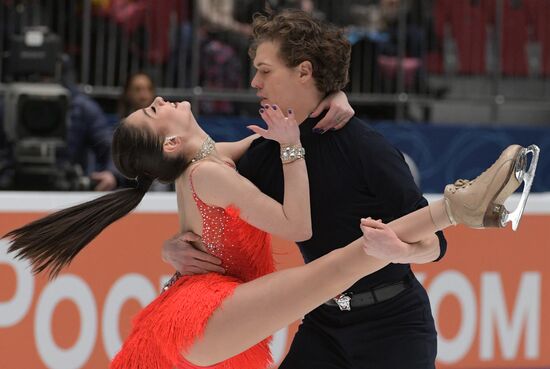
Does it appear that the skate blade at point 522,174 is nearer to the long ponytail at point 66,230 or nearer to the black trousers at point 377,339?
the black trousers at point 377,339

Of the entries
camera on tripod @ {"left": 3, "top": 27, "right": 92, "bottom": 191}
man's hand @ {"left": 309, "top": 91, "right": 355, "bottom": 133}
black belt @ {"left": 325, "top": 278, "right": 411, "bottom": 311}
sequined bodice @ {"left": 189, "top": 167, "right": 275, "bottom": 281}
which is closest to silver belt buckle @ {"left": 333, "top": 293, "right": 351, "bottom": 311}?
black belt @ {"left": 325, "top": 278, "right": 411, "bottom": 311}

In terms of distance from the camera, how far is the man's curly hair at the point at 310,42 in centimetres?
300

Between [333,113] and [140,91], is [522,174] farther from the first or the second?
[140,91]

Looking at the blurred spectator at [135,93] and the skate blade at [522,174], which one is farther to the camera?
the blurred spectator at [135,93]

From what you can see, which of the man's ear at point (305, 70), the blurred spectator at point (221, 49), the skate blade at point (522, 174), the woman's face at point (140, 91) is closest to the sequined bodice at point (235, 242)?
the man's ear at point (305, 70)

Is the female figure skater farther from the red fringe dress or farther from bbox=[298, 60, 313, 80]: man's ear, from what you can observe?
bbox=[298, 60, 313, 80]: man's ear

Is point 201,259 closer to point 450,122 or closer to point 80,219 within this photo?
point 80,219

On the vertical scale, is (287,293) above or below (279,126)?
below

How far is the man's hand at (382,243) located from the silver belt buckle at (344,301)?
1.17 ft

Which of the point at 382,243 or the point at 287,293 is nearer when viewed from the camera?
the point at 382,243

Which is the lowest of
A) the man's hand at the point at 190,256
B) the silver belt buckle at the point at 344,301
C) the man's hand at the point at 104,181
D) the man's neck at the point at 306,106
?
the silver belt buckle at the point at 344,301

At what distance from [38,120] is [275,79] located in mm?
3358

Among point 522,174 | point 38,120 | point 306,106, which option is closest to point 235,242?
point 306,106

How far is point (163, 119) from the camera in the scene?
309cm
